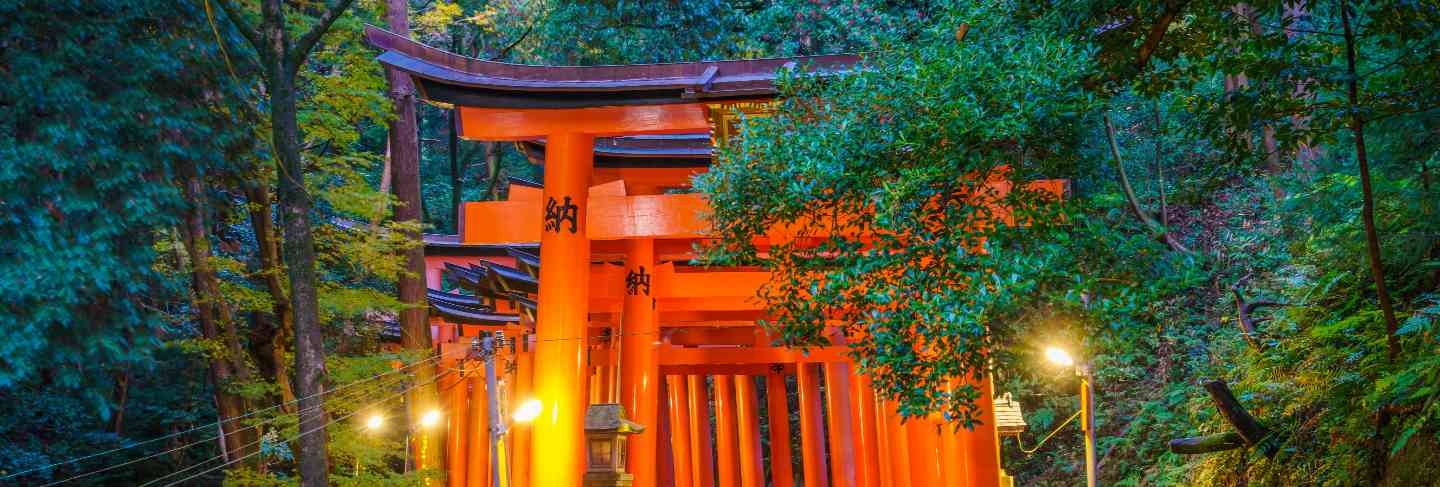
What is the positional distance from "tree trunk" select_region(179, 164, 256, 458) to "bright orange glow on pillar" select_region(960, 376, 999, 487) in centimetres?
647

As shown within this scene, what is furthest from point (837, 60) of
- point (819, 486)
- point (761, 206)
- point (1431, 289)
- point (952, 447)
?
point (819, 486)

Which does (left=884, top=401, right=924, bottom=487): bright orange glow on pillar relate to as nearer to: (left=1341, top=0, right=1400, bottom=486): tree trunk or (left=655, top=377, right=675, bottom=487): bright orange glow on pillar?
(left=655, top=377, right=675, bottom=487): bright orange glow on pillar

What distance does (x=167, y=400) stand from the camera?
18078mm

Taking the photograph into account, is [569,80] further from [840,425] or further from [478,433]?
[840,425]

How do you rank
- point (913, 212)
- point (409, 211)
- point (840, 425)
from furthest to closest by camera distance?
point (840, 425) < point (409, 211) < point (913, 212)

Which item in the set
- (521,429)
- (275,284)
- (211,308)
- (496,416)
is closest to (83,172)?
(211,308)

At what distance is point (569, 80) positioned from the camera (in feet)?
34.4

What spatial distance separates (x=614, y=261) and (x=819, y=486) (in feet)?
22.8

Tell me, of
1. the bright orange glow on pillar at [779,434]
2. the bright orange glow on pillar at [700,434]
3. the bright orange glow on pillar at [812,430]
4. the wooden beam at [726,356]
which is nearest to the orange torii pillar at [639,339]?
the wooden beam at [726,356]

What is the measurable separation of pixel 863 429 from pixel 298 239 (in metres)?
12.5

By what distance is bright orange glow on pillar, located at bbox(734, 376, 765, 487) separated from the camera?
2156 centimetres

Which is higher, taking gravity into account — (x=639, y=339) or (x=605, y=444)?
(x=639, y=339)

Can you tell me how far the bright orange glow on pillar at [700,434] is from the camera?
22.9m

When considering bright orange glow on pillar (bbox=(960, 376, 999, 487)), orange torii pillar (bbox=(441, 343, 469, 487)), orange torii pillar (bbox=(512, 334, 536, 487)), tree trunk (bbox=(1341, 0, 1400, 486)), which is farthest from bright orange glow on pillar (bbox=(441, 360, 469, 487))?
tree trunk (bbox=(1341, 0, 1400, 486))
